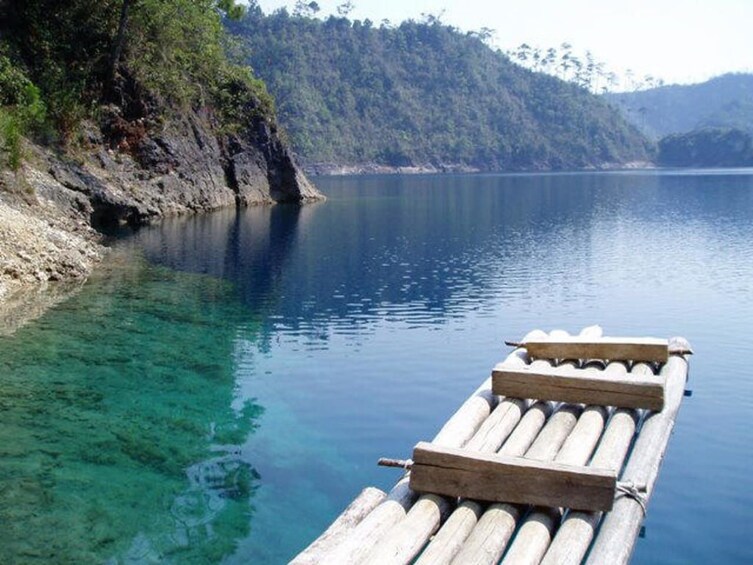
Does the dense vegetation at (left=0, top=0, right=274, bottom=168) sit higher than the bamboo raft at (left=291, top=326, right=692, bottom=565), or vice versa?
the dense vegetation at (left=0, top=0, right=274, bottom=168)

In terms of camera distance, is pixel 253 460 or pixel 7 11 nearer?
pixel 253 460

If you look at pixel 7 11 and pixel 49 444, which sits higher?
pixel 7 11

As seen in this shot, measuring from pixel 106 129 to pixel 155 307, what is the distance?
98.5 feet

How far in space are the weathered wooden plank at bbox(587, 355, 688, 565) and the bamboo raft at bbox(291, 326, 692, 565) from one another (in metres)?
0.01

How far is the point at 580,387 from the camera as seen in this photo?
9.52 metres

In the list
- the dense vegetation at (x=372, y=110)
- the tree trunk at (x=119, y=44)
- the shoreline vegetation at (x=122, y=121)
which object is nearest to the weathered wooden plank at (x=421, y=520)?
the shoreline vegetation at (x=122, y=121)

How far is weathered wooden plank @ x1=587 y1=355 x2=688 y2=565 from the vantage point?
6.29 m

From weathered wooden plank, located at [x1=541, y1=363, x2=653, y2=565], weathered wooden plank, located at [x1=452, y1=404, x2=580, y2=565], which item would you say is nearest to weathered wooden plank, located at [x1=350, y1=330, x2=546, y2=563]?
weathered wooden plank, located at [x1=452, y1=404, x2=580, y2=565]

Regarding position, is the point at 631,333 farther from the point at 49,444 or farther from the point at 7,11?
the point at 7,11

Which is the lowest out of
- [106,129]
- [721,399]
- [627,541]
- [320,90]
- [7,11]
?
[721,399]

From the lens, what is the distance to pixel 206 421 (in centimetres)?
1348

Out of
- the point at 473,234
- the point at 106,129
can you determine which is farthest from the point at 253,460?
the point at 106,129

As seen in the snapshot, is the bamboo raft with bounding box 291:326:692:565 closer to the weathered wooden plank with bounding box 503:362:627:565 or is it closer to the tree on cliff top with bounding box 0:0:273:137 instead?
the weathered wooden plank with bounding box 503:362:627:565

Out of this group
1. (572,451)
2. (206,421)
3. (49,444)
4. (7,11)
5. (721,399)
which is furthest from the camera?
(7,11)
